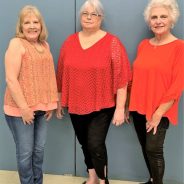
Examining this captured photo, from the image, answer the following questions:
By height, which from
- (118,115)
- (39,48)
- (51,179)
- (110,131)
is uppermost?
(39,48)

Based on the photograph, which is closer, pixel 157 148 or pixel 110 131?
pixel 157 148

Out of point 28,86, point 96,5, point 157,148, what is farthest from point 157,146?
point 96,5

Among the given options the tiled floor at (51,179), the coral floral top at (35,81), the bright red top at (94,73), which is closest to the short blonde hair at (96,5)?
the bright red top at (94,73)

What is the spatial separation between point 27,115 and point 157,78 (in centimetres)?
85

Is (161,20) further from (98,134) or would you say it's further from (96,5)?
(98,134)

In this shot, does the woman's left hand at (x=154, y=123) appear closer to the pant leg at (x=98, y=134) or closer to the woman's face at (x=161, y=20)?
the pant leg at (x=98, y=134)

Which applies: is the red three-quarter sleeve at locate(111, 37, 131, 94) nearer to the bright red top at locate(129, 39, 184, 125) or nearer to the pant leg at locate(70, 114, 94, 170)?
the bright red top at locate(129, 39, 184, 125)

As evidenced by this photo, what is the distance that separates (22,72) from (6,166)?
1168mm

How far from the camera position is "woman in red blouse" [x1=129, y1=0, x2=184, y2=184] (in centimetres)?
201

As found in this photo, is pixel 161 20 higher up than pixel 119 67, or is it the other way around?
pixel 161 20

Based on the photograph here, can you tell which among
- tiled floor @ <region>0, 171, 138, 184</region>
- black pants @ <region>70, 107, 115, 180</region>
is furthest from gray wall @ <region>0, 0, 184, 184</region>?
black pants @ <region>70, 107, 115, 180</region>

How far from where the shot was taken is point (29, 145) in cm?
209

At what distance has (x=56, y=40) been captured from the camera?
252cm

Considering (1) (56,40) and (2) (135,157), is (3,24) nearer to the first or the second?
(1) (56,40)
